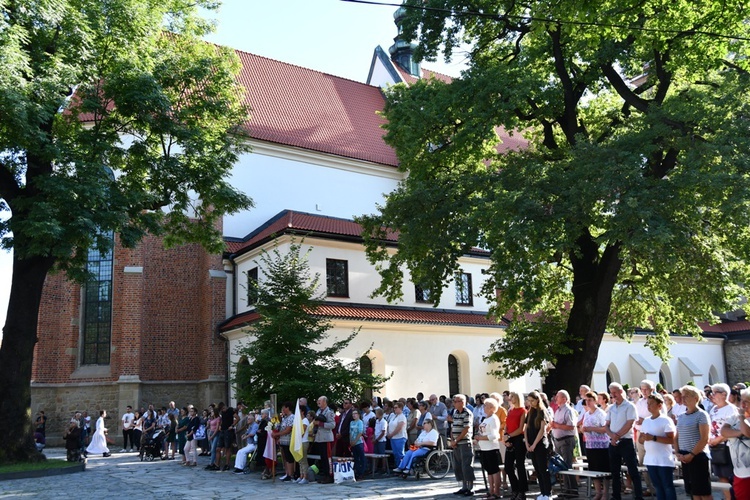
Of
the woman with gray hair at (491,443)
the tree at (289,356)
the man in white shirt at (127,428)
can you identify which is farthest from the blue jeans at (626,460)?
the man in white shirt at (127,428)

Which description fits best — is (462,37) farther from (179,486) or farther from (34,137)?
(179,486)

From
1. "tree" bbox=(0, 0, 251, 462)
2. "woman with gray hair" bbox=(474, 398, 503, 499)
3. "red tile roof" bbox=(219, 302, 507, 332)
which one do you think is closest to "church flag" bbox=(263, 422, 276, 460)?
"woman with gray hair" bbox=(474, 398, 503, 499)

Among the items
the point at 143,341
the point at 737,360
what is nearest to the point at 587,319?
the point at 143,341

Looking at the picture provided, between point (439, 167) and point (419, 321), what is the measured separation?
25.6 feet

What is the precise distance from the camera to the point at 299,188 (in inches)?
1237

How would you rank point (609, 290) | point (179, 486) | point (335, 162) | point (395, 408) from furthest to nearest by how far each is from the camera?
point (335, 162) < point (609, 290) < point (395, 408) < point (179, 486)

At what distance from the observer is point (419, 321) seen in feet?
82.7

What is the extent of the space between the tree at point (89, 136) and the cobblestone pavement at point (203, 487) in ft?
10.2

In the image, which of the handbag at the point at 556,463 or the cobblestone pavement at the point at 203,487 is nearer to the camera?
the handbag at the point at 556,463

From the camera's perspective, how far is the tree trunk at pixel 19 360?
662 inches

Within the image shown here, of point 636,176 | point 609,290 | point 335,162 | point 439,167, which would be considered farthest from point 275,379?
point 335,162

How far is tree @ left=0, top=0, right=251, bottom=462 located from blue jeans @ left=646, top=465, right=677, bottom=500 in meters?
13.1

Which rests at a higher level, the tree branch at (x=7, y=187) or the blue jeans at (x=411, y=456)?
the tree branch at (x=7, y=187)

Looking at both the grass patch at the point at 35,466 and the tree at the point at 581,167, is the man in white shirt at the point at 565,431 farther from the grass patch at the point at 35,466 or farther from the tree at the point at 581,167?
the grass patch at the point at 35,466
